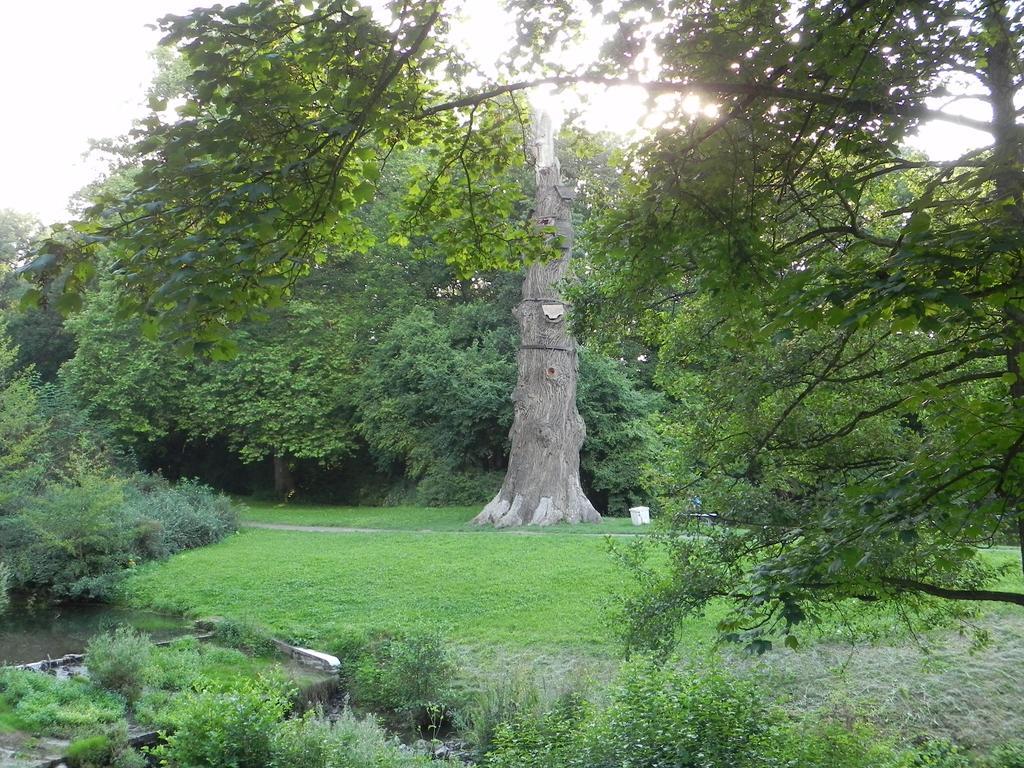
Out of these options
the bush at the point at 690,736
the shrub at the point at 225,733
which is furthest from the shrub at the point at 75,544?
the bush at the point at 690,736

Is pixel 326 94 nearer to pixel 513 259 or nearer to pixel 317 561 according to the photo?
pixel 513 259

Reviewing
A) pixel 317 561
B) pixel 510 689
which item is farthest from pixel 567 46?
pixel 317 561

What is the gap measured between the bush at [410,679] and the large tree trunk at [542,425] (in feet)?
30.9

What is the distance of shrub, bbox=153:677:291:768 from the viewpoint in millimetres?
7977

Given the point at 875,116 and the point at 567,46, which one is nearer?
the point at 875,116

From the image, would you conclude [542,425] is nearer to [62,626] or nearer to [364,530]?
[364,530]

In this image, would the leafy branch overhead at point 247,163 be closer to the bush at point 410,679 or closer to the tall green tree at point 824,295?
the tall green tree at point 824,295

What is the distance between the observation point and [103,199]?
364cm

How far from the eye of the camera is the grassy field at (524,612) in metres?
7.88

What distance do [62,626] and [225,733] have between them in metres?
8.19

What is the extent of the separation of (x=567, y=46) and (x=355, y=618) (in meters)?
9.26

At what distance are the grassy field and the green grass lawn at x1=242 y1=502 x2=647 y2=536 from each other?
15 centimetres

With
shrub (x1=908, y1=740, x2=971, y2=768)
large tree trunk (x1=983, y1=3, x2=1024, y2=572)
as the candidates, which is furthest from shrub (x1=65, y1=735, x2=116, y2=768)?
large tree trunk (x1=983, y1=3, x2=1024, y2=572)

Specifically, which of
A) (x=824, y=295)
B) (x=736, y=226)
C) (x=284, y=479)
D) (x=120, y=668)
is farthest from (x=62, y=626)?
(x=284, y=479)
